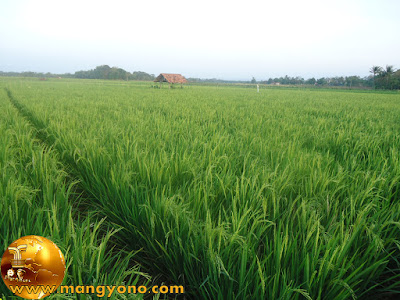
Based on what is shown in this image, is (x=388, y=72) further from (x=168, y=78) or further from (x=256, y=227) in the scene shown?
(x=256, y=227)

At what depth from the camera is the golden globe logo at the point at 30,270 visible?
2.19ft

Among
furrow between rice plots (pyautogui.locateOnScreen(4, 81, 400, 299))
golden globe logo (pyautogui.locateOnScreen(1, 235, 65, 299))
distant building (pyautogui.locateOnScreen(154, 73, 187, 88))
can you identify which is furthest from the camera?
distant building (pyautogui.locateOnScreen(154, 73, 187, 88))

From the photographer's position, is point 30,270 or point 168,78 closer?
point 30,270

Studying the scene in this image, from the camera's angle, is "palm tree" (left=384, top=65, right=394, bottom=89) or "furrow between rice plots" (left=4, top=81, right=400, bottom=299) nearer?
"furrow between rice plots" (left=4, top=81, right=400, bottom=299)

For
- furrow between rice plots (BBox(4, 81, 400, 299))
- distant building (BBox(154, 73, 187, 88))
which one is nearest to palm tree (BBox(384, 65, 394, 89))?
distant building (BBox(154, 73, 187, 88))

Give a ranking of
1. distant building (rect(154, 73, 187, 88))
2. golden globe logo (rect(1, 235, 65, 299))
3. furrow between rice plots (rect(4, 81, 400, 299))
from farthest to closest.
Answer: distant building (rect(154, 73, 187, 88))
furrow between rice plots (rect(4, 81, 400, 299))
golden globe logo (rect(1, 235, 65, 299))

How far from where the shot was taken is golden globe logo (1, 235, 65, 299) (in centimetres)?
67

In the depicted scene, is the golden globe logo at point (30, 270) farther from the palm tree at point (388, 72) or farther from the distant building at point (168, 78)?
the palm tree at point (388, 72)

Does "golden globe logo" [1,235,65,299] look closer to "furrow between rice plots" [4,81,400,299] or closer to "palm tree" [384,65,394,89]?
"furrow between rice plots" [4,81,400,299]

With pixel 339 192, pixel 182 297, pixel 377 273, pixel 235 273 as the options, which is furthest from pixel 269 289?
pixel 339 192

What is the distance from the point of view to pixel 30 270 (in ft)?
2.19

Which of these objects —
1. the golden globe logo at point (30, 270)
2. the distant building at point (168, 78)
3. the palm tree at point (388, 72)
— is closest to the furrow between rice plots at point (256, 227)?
the golden globe logo at point (30, 270)

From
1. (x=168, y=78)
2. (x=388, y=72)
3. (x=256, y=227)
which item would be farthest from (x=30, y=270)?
(x=388, y=72)

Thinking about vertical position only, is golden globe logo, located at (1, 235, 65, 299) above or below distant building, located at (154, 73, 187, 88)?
below
